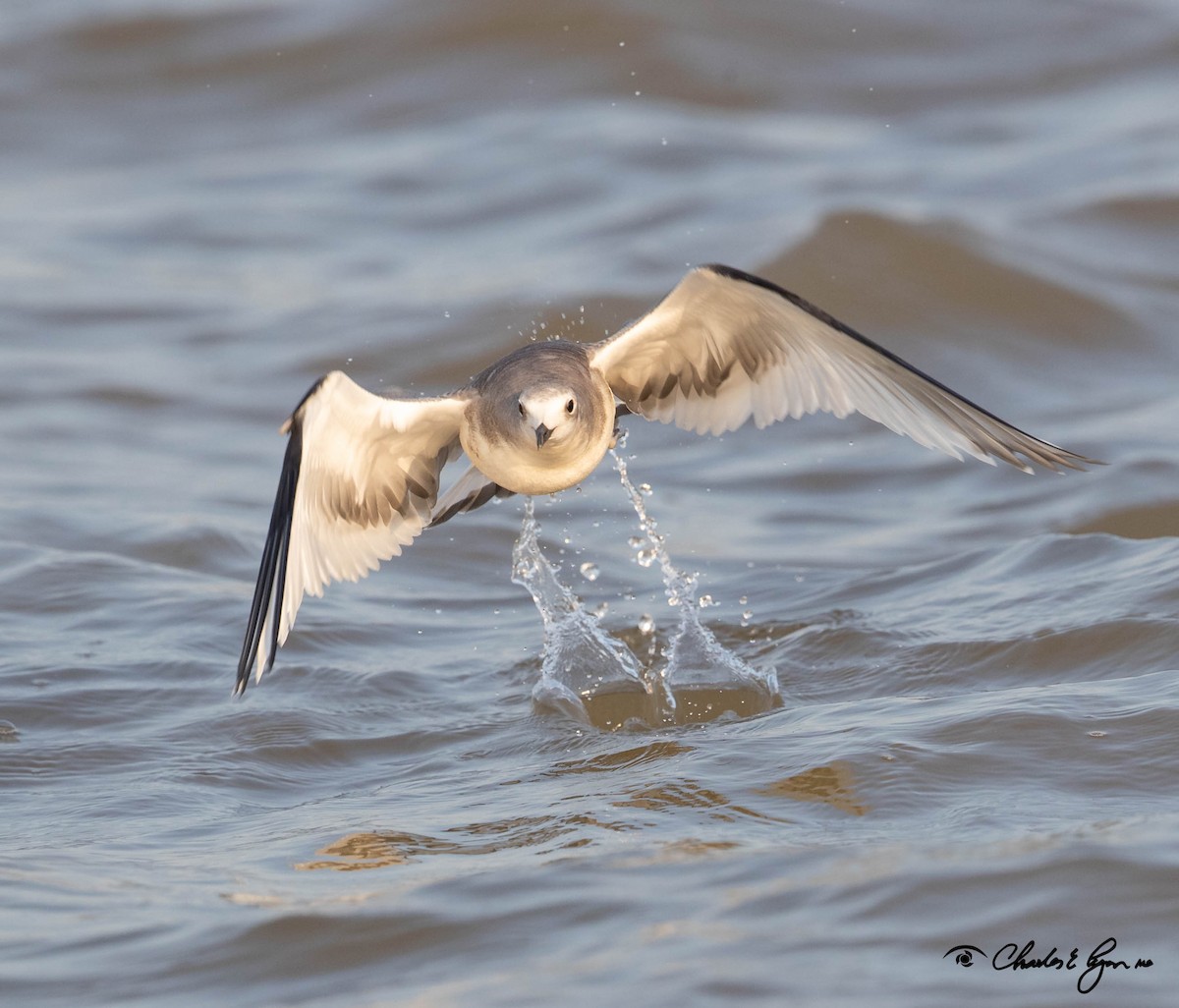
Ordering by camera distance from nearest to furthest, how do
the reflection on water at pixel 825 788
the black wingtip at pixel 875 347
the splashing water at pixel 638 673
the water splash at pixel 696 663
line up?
the reflection on water at pixel 825 788, the black wingtip at pixel 875 347, the splashing water at pixel 638 673, the water splash at pixel 696 663

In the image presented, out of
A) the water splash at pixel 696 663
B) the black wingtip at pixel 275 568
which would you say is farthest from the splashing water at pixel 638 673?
the black wingtip at pixel 275 568

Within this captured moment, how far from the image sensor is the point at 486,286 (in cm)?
1155

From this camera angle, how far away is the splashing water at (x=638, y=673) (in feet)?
19.8

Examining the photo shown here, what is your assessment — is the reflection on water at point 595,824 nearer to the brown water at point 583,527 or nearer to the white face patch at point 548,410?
the brown water at point 583,527

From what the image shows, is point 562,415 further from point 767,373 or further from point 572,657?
point 572,657

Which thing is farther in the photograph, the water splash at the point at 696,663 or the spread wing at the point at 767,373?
the water splash at the point at 696,663

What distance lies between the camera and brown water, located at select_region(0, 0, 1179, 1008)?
4.07 metres

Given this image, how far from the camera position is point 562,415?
17.0 feet

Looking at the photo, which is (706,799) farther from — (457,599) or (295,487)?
(457,599)

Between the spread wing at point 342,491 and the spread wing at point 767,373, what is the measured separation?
0.69m

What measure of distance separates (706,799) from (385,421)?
162 cm

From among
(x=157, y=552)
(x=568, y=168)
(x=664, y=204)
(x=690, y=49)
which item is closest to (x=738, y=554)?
(x=157, y=552)
